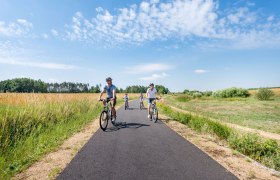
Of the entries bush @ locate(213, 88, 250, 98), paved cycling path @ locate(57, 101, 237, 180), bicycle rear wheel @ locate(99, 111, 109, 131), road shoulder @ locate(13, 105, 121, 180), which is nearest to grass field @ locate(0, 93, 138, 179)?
road shoulder @ locate(13, 105, 121, 180)

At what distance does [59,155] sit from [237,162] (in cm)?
478

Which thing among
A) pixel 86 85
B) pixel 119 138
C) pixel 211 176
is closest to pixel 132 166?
pixel 211 176

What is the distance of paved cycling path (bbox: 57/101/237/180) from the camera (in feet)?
14.9

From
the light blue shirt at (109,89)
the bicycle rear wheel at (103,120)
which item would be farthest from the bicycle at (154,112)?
the bicycle rear wheel at (103,120)

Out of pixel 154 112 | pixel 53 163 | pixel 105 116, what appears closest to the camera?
pixel 53 163

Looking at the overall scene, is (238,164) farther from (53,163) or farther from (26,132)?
(26,132)

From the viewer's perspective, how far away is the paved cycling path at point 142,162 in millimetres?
4547

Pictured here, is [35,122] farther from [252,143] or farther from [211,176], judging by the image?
[252,143]

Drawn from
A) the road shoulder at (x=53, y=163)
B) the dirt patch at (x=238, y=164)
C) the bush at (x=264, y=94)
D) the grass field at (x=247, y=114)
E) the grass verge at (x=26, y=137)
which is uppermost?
the bush at (x=264, y=94)

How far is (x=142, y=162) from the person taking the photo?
5.39m

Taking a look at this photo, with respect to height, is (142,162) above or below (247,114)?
above

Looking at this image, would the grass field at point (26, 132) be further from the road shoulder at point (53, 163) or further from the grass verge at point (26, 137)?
the road shoulder at point (53, 163)

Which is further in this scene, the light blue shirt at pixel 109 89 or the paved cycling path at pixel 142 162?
the light blue shirt at pixel 109 89

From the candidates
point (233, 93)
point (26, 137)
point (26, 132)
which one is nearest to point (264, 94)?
point (233, 93)
